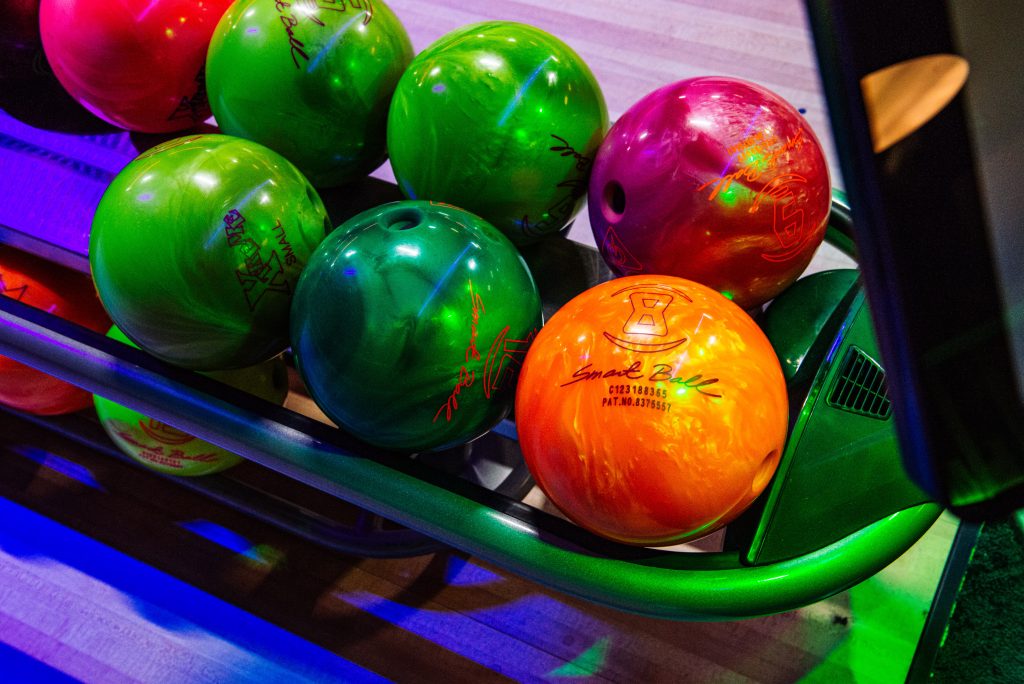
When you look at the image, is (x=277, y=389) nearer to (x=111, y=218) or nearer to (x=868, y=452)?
(x=111, y=218)

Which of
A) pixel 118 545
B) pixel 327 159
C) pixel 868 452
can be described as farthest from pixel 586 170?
pixel 118 545

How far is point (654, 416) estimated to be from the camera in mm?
790

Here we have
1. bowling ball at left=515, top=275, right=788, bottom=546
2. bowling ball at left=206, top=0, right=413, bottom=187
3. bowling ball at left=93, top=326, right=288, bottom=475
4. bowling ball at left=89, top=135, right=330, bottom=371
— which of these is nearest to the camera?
bowling ball at left=515, top=275, right=788, bottom=546

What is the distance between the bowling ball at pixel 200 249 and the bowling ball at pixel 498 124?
182 mm

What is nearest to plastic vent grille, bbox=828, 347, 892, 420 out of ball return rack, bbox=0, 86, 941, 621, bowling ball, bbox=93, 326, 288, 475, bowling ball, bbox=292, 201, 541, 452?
ball return rack, bbox=0, 86, 941, 621

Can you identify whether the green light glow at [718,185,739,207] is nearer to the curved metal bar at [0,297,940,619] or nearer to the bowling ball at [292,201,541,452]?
the bowling ball at [292,201,541,452]

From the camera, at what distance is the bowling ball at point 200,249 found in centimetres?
94

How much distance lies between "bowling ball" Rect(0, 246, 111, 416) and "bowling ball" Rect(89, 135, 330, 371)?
1.50 feet

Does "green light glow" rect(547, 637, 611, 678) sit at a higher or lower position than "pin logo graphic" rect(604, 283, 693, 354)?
lower

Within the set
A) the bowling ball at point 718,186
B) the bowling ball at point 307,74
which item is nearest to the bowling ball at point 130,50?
the bowling ball at point 307,74

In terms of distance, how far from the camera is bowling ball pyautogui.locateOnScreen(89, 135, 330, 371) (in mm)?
939

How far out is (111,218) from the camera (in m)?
0.97

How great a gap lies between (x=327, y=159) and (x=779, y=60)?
1.61 m

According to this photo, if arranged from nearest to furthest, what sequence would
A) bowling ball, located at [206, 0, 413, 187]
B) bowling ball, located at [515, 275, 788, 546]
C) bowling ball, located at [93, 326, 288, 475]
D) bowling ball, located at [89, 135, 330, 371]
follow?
bowling ball, located at [515, 275, 788, 546] → bowling ball, located at [89, 135, 330, 371] → bowling ball, located at [206, 0, 413, 187] → bowling ball, located at [93, 326, 288, 475]
